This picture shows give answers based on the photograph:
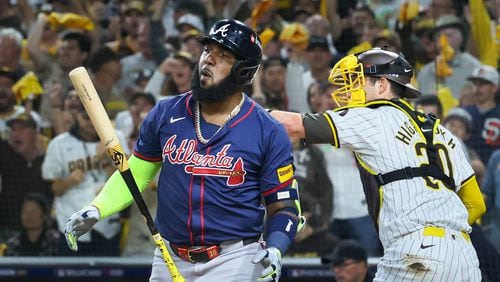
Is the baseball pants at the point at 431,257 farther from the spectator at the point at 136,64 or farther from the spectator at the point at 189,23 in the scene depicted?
the spectator at the point at 189,23

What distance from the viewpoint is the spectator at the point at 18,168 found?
802 centimetres

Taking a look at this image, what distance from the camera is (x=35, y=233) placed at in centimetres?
792

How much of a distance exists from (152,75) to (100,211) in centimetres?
420

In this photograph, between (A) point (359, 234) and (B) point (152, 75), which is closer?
(A) point (359, 234)

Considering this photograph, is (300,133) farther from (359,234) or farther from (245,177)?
(359,234)

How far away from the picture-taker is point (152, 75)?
8.38m

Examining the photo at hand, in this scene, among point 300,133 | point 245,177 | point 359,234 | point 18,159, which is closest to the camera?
point 245,177

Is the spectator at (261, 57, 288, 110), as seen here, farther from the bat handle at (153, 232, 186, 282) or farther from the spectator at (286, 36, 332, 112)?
the bat handle at (153, 232, 186, 282)

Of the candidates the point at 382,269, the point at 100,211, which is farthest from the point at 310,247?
the point at 100,211

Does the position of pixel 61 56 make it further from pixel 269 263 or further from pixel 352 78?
pixel 269 263

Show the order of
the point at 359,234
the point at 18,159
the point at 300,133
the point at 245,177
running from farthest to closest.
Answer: the point at 18,159, the point at 359,234, the point at 300,133, the point at 245,177

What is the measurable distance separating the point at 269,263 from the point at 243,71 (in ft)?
2.76

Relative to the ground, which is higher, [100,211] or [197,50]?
[197,50]

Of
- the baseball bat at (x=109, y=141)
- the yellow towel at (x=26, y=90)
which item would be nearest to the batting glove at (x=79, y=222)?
the baseball bat at (x=109, y=141)
